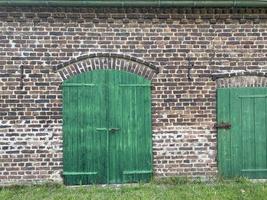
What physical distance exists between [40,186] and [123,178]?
1641 mm

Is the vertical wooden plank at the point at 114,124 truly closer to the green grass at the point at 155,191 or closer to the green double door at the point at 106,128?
the green double door at the point at 106,128

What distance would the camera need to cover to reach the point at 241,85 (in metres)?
8.59

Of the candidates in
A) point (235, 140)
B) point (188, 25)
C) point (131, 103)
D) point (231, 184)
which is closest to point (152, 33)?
point (188, 25)

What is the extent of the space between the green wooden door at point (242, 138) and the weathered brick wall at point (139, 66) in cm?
22

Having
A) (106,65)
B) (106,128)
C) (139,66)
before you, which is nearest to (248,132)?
(139,66)

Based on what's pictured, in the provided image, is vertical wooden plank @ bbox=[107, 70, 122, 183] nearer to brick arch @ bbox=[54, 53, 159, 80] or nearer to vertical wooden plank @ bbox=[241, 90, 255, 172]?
brick arch @ bbox=[54, 53, 159, 80]

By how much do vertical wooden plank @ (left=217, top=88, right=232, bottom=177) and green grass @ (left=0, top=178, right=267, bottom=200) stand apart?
0.32m

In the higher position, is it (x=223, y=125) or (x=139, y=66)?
(x=139, y=66)

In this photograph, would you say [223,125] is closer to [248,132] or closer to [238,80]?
[248,132]

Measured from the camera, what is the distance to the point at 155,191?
7750mm

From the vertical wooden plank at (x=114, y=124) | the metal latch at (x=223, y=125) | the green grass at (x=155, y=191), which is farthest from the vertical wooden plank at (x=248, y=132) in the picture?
the vertical wooden plank at (x=114, y=124)

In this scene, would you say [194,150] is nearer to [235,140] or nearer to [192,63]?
[235,140]

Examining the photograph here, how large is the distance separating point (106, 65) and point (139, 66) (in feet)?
2.21

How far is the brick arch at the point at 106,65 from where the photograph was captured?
836 centimetres
